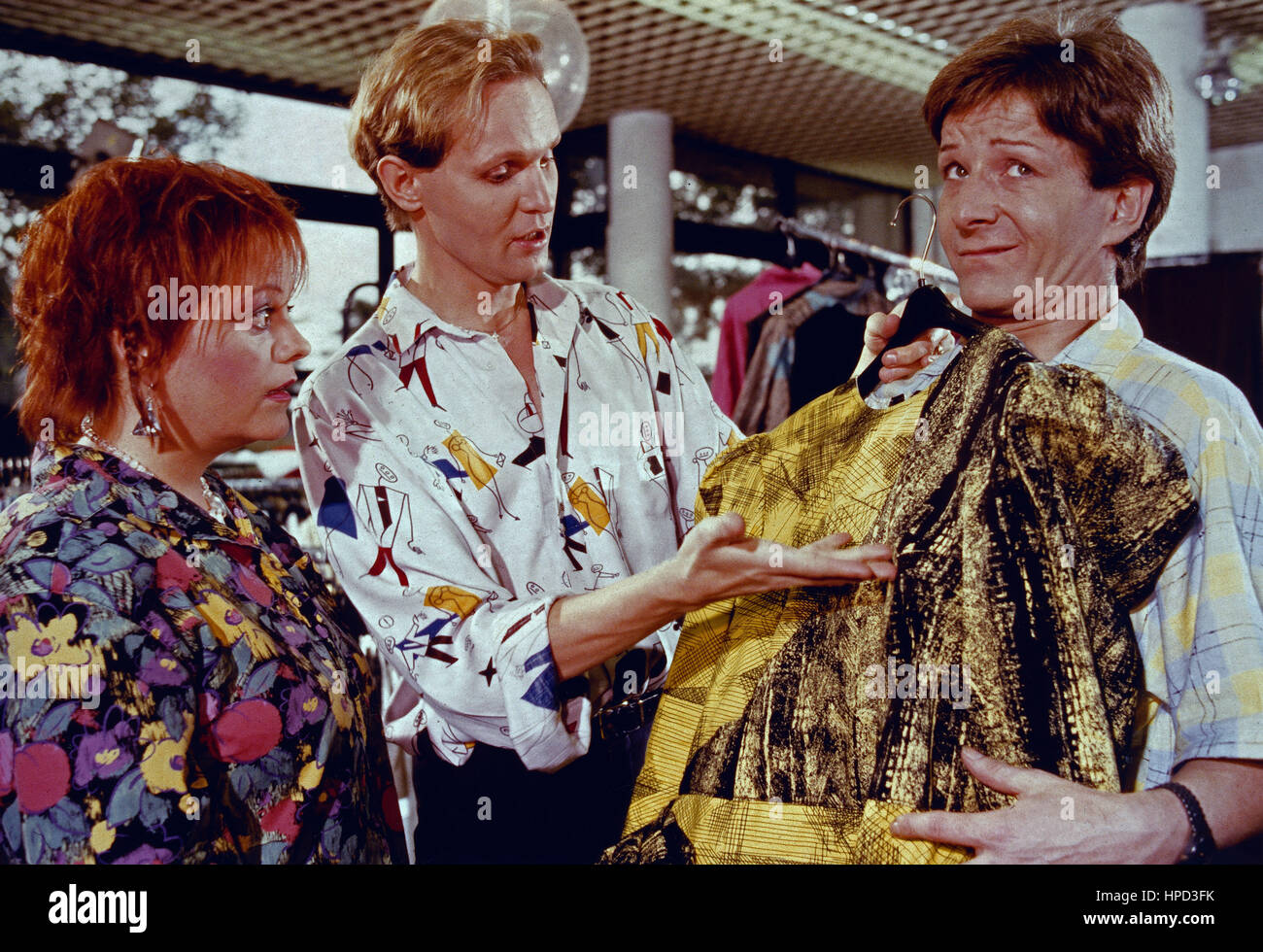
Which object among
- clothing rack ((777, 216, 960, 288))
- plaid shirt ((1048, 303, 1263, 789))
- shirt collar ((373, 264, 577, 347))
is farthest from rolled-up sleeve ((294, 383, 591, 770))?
clothing rack ((777, 216, 960, 288))

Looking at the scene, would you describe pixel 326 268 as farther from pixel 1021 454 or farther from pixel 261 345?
pixel 1021 454

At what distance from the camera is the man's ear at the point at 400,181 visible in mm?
1344

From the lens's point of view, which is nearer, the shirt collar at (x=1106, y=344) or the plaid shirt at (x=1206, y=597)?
the plaid shirt at (x=1206, y=597)

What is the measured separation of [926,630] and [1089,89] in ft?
1.97

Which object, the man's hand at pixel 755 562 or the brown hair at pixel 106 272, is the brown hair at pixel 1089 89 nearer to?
the man's hand at pixel 755 562

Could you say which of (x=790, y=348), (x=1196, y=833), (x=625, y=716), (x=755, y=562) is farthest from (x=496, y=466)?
(x=790, y=348)

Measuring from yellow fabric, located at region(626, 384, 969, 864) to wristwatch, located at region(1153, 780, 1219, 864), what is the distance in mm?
255

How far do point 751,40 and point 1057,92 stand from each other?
2.90 metres

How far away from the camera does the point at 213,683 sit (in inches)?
42.4

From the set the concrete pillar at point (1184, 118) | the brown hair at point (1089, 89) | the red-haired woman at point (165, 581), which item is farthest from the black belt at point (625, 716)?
the concrete pillar at point (1184, 118)

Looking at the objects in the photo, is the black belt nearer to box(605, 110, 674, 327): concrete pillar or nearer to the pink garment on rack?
the pink garment on rack

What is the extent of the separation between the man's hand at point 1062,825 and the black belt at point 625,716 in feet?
1.59

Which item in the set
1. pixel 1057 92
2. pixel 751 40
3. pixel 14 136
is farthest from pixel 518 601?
pixel 751 40

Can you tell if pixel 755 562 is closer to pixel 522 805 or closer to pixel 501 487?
pixel 501 487
